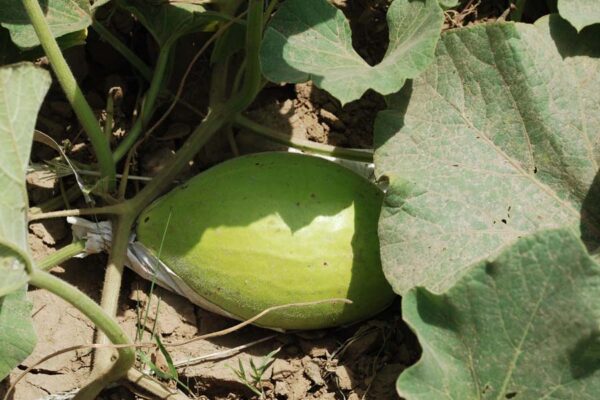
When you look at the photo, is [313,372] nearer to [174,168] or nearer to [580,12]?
[174,168]

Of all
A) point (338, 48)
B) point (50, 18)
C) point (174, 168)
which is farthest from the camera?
point (174, 168)

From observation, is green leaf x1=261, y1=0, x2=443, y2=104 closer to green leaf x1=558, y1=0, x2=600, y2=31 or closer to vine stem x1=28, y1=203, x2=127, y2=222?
green leaf x1=558, y1=0, x2=600, y2=31

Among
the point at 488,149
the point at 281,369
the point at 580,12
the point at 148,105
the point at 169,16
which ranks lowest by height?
the point at 281,369

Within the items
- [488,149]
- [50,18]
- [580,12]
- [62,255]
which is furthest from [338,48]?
[62,255]

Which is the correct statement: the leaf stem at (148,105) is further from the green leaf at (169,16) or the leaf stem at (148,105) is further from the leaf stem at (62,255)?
the leaf stem at (62,255)

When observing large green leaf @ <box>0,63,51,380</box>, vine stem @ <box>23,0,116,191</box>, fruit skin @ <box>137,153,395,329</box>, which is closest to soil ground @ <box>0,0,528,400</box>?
fruit skin @ <box>137,153,395,329</box>

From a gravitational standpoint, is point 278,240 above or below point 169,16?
below

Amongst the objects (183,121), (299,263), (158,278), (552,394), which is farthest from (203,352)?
(552,394)
